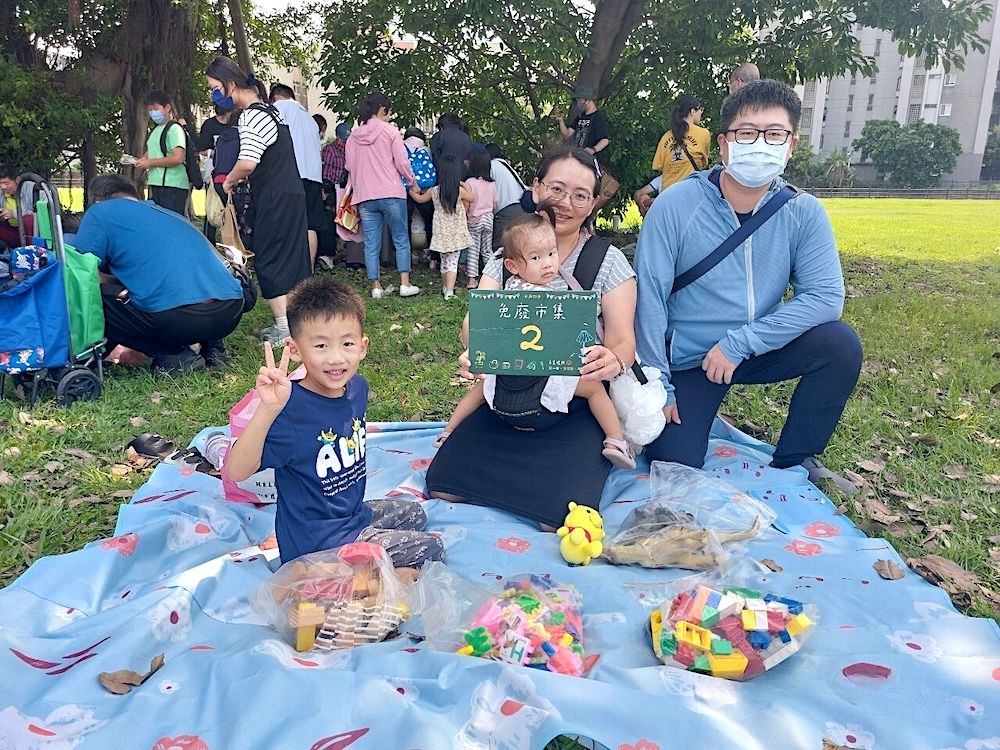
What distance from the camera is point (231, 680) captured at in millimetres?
2053

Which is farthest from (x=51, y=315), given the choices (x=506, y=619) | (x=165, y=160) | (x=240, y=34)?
(x=240, y=34)

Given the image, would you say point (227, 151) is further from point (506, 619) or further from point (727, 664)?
point (727, 664)

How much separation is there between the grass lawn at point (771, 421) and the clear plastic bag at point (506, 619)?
4.78 ft

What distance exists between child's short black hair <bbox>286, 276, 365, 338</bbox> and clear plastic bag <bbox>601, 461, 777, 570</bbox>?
1.35m

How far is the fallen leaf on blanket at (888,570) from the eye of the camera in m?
2.76

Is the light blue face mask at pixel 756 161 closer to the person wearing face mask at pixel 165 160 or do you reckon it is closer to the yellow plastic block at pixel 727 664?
the yellow plastic block at pixel 727 664

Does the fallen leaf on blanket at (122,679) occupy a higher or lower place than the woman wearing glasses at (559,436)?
lower

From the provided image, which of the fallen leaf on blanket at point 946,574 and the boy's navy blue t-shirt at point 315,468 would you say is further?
the fallen leaf on blanket at point 946,574

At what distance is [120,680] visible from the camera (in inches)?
81.7

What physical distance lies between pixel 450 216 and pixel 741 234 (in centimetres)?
479

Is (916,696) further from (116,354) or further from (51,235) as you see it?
(116,354)

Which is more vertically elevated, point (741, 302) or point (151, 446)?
point (741, 302)

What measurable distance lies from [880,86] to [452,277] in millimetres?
67381

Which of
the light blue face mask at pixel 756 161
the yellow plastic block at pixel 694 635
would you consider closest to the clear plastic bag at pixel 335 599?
the yellow plastic block at pixel 694 635
